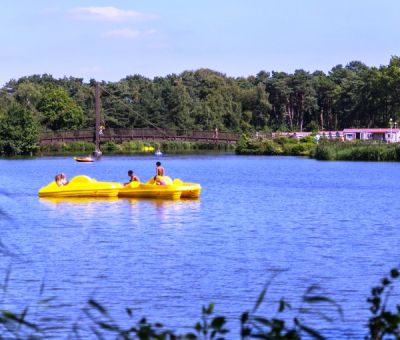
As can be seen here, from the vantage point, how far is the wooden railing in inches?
4040

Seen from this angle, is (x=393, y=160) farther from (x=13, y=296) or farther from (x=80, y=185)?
(x=13, y=296)

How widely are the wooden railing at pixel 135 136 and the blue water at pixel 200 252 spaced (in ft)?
201

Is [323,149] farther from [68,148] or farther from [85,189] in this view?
[85,189]

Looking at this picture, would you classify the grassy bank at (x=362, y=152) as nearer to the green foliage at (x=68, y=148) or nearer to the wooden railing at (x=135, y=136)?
the wooden railing at (x=135, y=136)

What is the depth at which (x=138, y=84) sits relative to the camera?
447 feet

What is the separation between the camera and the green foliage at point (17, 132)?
97.2m

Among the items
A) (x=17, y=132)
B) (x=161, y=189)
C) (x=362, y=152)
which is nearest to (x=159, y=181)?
(x=161, y=189)

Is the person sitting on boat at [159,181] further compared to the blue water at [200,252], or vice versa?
the person sitting on boat at [159,181]

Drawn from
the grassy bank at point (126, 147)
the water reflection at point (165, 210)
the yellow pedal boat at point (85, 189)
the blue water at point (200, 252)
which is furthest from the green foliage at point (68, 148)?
the water reflection at point (165, 210)

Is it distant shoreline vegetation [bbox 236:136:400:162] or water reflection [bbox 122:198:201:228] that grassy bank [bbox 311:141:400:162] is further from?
water reflection [bbox 122:198:201:228]

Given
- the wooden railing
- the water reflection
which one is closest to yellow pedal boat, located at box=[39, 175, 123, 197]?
the water reflection

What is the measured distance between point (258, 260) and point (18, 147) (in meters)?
82.9

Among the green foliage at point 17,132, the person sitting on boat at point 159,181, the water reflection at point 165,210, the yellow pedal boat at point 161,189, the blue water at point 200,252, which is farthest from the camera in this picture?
the green foliage at point 17,132

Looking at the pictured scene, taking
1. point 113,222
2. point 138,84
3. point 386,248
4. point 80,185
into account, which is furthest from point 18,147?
point 386,248
